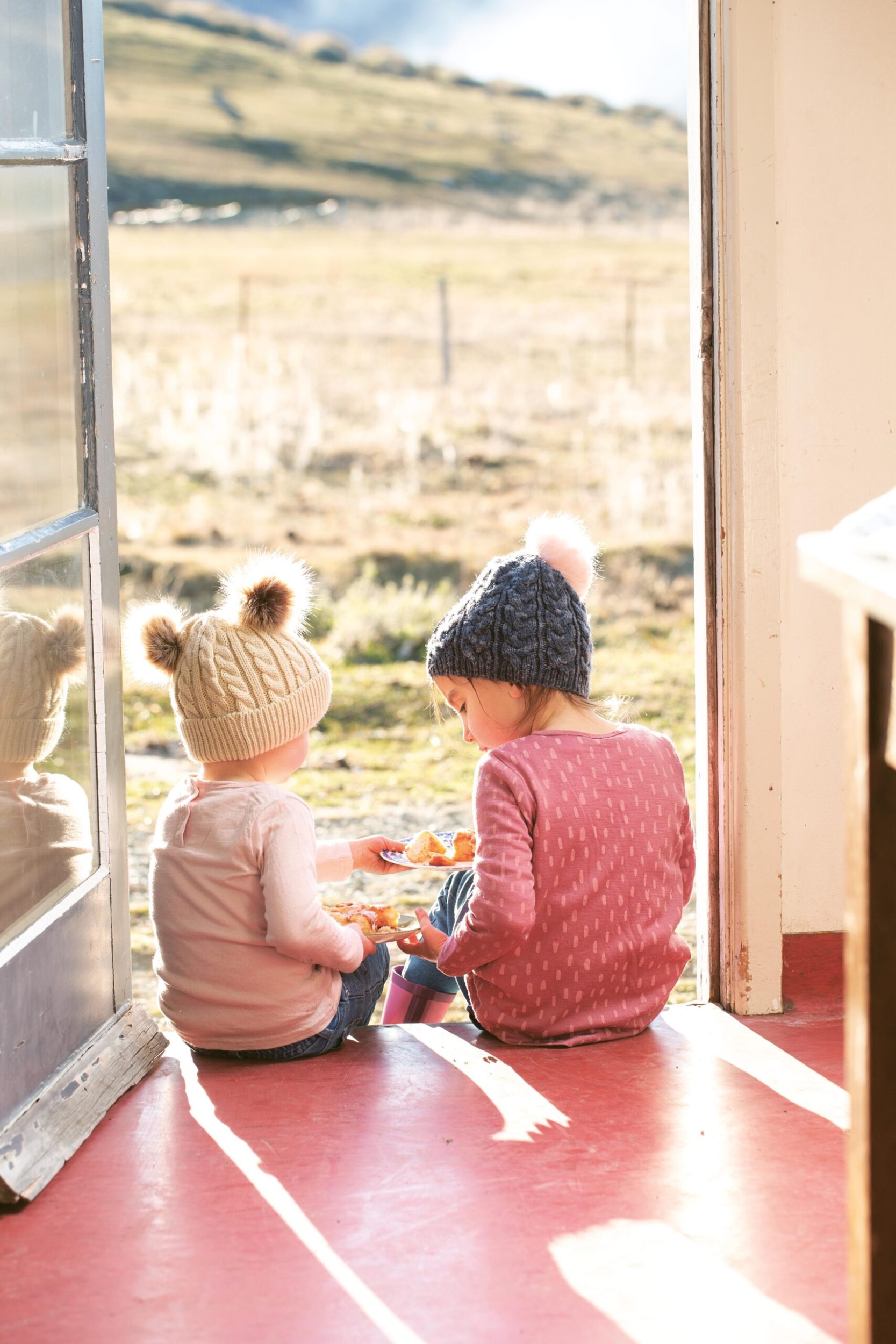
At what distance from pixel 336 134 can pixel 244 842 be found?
15875 millimetres

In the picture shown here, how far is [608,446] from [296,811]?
8.56 m

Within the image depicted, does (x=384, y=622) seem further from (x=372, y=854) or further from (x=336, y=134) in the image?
(x=336, y=134)

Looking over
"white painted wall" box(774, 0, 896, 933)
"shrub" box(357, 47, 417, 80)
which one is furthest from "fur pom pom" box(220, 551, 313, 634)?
"shrub" box(357, 47, 417, 80)

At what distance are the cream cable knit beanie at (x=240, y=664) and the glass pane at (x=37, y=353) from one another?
0.98ft

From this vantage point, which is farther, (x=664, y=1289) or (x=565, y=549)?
(x=565, y=549)

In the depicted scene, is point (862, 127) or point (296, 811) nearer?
point (296, 811)

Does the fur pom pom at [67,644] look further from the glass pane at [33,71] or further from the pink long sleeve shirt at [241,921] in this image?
the glass pane at [33,71]

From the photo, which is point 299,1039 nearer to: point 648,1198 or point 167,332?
point 648,1198

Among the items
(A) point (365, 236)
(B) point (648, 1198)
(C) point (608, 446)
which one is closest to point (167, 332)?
(A) point (365, 236)

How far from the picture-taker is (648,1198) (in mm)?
2012

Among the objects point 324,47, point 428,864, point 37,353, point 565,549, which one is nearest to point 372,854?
point 428,864

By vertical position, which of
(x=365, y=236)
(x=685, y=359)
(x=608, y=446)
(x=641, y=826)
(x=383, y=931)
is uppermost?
(x=365, y=236)

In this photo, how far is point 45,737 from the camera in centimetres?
231

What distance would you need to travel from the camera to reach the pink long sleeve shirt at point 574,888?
2.43m
